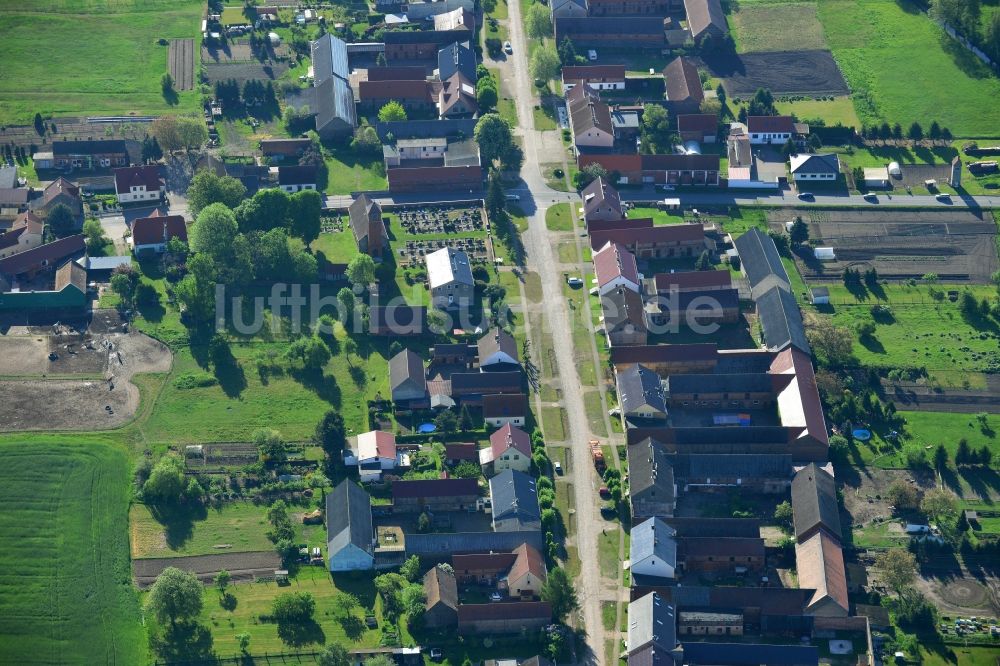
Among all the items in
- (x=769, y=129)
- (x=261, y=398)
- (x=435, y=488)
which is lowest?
(x=435, y=488)

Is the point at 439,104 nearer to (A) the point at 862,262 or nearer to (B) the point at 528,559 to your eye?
(A) the point at 862,262

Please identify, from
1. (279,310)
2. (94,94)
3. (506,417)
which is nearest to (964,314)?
(506,417)

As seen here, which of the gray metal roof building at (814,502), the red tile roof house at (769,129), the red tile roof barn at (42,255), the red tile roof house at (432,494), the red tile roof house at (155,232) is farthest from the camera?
the red tile roof house at (769,129)

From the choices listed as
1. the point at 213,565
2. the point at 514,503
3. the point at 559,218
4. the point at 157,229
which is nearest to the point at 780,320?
the point at 559,218

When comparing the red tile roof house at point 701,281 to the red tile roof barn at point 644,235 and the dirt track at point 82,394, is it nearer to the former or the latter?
the red tile roof barn at point 644,235

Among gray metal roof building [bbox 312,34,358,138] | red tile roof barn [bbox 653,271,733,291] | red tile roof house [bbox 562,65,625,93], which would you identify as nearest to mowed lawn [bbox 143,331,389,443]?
red tile roof barn [bbox 653,271,733,291]

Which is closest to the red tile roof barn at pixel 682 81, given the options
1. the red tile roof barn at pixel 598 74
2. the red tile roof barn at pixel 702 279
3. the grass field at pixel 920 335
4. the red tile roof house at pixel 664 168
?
the red tile roof barn at pixel 598 74

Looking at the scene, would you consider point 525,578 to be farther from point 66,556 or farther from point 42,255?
point 42,255
